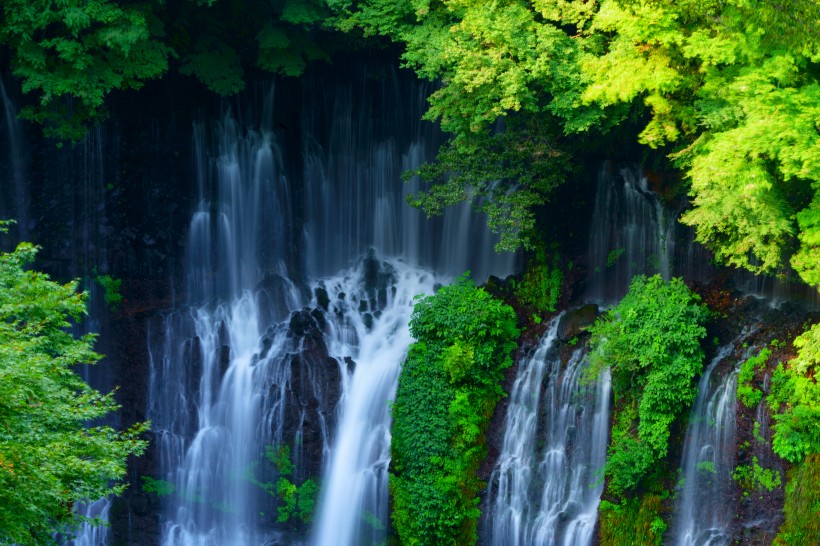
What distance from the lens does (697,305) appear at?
16984 mm

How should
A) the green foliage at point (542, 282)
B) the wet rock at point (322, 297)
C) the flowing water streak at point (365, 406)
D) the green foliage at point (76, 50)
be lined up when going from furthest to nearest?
the wet rock at point (322, 297) < the green foliage at point (542, 282) < the flowing water streak at point (365, 406) < the green foliage at point (76, 50)

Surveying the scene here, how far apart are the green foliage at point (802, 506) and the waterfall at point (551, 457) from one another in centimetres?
323

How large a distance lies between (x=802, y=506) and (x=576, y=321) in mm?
5423

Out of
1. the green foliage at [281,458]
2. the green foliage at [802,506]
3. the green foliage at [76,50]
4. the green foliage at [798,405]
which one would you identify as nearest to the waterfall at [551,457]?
the green foliage at [798,405]

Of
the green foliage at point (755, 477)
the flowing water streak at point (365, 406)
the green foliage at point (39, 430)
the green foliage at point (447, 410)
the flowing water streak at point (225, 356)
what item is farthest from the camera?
the flowing water streak at point (225, 356)

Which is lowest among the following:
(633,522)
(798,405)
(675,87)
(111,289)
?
(633,522)

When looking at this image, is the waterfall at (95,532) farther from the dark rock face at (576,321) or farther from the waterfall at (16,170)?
the dark rock face at (576,321)

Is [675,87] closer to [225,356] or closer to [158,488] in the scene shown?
[225,356]

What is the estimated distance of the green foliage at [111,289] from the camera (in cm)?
2173

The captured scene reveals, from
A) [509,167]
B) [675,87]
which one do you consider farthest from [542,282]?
[675,87]

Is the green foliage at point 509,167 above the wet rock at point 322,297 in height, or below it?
above

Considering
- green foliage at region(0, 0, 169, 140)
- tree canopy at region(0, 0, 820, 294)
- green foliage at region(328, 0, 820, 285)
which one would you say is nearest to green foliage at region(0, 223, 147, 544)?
green foliage at region(0, 0, 169, 140)

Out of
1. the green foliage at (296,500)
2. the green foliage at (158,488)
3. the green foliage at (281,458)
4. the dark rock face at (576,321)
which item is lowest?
the green foliage at (296,500)

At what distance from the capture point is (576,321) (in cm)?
1862
